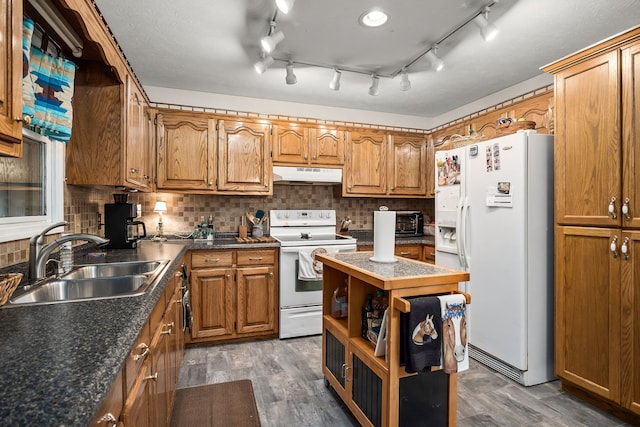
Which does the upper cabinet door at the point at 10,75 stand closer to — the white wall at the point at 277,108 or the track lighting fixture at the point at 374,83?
the track lighting fixture at the point at 374,83

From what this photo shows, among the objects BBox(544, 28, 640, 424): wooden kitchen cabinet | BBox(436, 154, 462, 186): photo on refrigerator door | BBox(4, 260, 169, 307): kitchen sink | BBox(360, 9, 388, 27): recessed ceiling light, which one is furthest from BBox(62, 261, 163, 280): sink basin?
BBox(544, 28, 640, 424): wooden kitchen cabinet

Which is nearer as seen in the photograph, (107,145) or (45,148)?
(45,148)

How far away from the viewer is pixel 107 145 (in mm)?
2051

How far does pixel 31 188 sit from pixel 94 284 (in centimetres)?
73

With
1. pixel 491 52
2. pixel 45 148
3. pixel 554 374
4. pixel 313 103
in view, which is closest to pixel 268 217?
pixel 313 103

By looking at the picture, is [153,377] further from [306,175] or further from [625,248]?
[306,175]

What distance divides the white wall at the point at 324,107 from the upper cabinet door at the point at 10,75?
247 cm

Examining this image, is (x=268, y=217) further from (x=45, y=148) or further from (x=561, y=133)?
(x=561, y=133)

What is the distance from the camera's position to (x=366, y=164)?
3732 millimetres

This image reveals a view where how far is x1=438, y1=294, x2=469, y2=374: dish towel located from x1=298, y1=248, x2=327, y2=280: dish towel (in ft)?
5.62

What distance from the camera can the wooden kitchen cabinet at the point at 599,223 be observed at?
1769 millimetres

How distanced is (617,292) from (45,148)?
334cm

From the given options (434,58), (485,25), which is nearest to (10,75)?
(485,25)

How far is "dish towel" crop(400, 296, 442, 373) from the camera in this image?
1.38 metres
